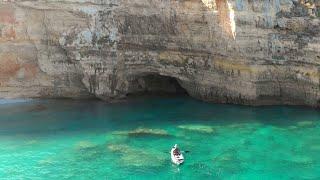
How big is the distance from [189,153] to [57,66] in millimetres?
12991

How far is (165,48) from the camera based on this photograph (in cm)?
3409

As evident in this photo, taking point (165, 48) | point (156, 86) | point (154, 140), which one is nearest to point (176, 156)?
point (154, 140)

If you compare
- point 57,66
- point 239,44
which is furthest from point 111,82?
point 239,44

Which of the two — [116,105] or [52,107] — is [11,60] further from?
[116,105]

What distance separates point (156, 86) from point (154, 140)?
9.90 m

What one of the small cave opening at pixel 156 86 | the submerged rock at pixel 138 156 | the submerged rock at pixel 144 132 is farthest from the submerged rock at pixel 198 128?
the small cave opening at pixel 156 86

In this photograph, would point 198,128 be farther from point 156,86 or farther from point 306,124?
point 156,86

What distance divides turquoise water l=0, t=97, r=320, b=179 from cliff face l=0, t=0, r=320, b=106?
4.33 feet

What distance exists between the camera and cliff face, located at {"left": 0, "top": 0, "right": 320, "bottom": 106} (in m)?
30.7

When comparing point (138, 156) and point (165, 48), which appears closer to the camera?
point (138, 156)

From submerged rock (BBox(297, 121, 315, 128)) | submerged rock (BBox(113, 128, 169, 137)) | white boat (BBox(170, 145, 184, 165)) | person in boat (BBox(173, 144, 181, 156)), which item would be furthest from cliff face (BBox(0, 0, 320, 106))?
white boat (BBox(170, 145, 184, 165))

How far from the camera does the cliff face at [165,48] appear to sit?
30703 mm

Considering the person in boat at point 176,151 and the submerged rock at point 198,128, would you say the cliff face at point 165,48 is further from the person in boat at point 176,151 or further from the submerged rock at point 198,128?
the person in boat at point 176,151

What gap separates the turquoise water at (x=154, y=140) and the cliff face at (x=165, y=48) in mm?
1320
